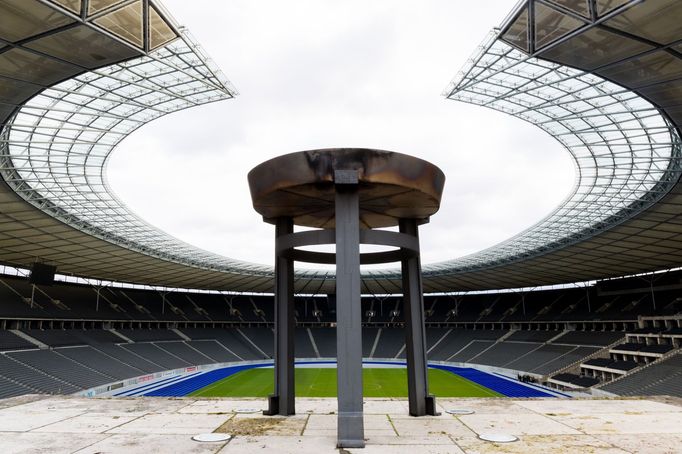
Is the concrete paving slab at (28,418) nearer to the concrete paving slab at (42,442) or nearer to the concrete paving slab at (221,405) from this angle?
the concrete paving slab at (42,442)

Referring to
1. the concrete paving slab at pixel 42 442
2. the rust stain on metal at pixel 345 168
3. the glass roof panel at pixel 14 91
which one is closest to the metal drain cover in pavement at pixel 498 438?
the rust stain on metal at pixel 345 168

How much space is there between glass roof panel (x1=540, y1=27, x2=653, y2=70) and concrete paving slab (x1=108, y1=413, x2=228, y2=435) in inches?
712

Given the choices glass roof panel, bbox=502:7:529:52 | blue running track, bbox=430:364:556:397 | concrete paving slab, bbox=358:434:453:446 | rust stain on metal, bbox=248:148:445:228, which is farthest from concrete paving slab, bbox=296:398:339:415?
blue running track, bbox=430:364:556:397

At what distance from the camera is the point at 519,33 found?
1742cm

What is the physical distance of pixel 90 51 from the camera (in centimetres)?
1688

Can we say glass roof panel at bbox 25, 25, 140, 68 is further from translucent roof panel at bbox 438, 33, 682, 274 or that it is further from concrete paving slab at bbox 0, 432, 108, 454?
translucent roof panel at bbox 438, 33, 682, 274

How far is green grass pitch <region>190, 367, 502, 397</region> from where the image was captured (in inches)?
1854

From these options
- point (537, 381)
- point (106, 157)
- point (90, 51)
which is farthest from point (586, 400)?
point (537, 381)

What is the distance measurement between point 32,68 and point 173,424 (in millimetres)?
14648

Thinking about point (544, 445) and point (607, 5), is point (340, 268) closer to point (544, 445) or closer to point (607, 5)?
point (544, 445)

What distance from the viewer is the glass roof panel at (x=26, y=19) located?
13438mm

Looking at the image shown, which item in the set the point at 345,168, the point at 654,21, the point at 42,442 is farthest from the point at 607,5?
the point at 42,442

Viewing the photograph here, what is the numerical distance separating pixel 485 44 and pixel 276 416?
18.6 metres

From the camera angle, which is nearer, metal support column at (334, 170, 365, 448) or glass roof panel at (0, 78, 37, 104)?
metal support column at (334, 170, 365, 448)
